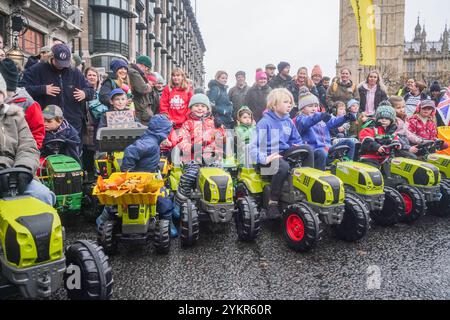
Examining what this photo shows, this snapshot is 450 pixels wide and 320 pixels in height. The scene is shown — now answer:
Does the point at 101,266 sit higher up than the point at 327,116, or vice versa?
the point at 327,116

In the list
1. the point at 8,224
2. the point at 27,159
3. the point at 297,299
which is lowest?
the point at 297,299

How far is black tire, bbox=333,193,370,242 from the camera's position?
3.99 m

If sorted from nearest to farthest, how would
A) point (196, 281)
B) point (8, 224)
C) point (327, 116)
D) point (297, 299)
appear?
1. point (8, 224)
2. point (297, 299)
3. point (196, 281)
4. point (327, 116)

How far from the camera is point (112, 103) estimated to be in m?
5.20

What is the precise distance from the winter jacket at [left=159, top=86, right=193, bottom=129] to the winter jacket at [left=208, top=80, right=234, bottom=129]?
169 cm

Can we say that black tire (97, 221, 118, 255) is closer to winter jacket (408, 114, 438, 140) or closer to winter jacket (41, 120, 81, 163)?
winter jacket (41, 120, 81, 163)

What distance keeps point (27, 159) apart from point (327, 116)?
10.4ft

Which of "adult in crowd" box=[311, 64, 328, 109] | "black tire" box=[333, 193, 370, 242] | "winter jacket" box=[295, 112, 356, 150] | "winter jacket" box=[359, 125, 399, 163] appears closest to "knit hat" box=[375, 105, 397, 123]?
"winter jacket" box=[359, 125, 399, 163]

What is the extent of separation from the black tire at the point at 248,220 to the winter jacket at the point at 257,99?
4070 millimetres

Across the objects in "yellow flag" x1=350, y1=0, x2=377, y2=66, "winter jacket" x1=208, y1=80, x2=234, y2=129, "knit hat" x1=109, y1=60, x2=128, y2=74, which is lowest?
"winter jacket" x1=208, y1=80, x2=234, y2=129

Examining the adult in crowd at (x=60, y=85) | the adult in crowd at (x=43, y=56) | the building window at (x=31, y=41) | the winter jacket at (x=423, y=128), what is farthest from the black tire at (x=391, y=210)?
the building window at (x=31, y=41)

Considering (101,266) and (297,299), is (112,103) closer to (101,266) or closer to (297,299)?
(101,266)

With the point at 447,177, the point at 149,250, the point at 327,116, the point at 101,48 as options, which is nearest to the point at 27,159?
the point at 149,250

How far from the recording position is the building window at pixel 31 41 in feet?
55.6
